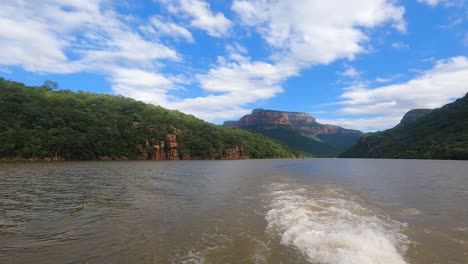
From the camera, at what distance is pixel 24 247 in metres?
9.48

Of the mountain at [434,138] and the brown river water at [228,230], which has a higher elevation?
the mountain at [434,138]

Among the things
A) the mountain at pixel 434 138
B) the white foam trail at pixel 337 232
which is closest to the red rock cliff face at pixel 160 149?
the white foam trail at pixel 337 232

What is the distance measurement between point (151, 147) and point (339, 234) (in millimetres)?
114389

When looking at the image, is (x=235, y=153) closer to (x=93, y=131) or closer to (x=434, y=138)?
(x=93, y=131)

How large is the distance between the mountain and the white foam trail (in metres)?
121

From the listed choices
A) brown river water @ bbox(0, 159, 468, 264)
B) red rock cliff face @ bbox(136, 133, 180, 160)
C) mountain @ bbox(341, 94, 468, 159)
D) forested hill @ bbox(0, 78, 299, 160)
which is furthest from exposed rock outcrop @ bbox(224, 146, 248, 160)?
brown river water @ bbox(0, 159, 468, 264)

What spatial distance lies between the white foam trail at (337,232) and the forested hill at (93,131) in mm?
83622

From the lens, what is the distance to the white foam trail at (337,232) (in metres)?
8.91

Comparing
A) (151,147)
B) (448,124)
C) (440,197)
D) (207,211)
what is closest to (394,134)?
(448,124)

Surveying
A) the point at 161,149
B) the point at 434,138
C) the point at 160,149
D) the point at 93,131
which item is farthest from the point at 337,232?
the point at 434,138

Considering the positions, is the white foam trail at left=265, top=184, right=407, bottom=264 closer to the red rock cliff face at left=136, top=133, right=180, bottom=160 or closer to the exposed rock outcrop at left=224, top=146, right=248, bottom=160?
the red rock cliff face at left=136, top=133, right=180, bottom=160

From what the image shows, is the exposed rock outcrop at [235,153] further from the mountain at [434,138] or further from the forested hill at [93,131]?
the mountain at [434,138]

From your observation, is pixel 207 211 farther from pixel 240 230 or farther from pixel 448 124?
pixel 448 124

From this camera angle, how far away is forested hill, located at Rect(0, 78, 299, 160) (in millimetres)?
80625
